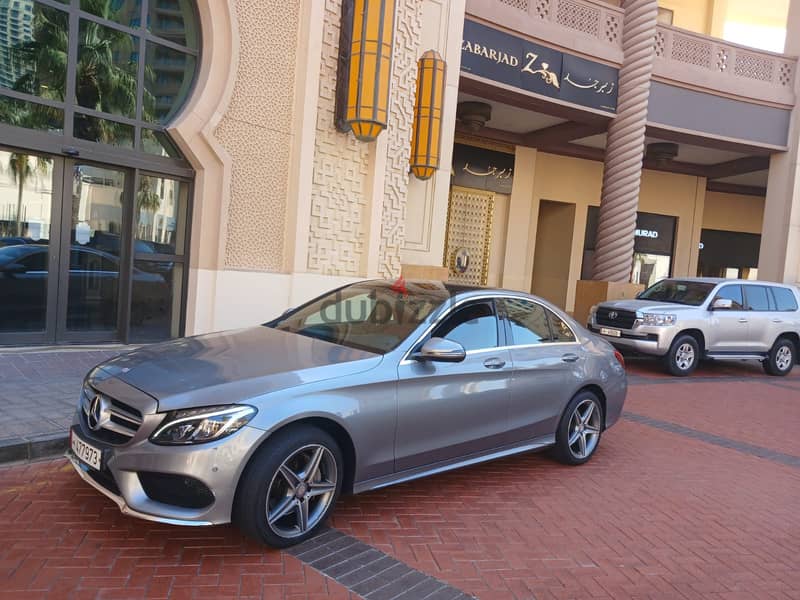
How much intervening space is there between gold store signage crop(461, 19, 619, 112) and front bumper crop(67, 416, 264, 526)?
435 inches

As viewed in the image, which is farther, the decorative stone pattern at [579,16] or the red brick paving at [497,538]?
the decorative stone pattern at [579,16]

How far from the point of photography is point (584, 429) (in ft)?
18.3

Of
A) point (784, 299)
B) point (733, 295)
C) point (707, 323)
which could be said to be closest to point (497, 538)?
point (707, 323)

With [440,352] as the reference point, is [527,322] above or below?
above

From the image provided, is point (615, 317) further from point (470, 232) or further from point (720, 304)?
Answer: point (470, 232)

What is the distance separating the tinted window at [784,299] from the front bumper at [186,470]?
12777 mm

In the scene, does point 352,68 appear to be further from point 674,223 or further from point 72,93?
point 674,223

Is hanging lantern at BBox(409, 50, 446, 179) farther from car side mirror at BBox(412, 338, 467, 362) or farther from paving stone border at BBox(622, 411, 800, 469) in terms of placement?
car side mirror at BBox(412, 338, 467, 362)

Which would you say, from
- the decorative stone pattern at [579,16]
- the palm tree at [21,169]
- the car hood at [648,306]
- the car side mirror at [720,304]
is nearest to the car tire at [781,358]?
the car side mirror at [720,304]

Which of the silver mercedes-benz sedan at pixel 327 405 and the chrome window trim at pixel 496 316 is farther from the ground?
the chrome window trim at pixel 496 316

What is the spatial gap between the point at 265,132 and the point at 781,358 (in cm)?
1112

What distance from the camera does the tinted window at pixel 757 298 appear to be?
1240cm

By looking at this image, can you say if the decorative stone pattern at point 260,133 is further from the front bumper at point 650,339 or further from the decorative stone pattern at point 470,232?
the decorative stone pattern at point 470,232

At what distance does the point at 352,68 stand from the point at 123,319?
16.2 feet
